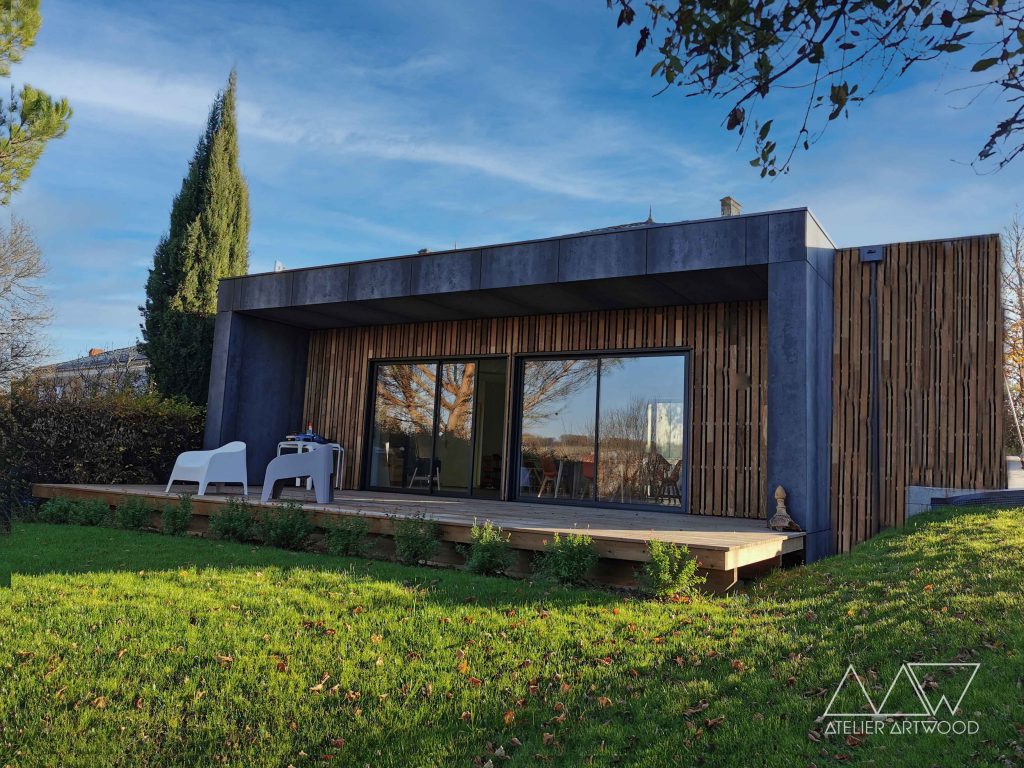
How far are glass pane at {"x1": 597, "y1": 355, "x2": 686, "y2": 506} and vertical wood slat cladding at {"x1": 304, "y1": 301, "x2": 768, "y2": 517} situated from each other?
20 cm

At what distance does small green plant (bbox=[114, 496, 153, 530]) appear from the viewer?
24.0 ft

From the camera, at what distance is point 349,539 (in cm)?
609

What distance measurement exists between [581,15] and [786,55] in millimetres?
4020

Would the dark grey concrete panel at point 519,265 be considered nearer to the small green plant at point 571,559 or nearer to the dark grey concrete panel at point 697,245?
the dark grey concrete panel at point 697,245

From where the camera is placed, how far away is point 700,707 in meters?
2.90

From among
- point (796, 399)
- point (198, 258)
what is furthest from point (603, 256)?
point (198, 258)

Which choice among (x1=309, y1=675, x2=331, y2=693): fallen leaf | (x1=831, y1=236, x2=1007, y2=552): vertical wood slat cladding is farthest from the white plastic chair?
(x1=831, y1=236, x2=1007, y2=552): vertical wood slat cladding

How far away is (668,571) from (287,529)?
3.44 m

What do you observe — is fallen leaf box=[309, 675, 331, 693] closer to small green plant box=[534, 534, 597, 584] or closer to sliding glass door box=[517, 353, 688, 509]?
small green plant box=[534, 534, 597, 584]

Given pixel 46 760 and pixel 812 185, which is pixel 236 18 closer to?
pixel 812 185

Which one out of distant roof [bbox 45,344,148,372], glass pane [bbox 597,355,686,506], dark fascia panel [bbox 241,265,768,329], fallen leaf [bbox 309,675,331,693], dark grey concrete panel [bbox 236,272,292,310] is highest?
distant roof [bbox 45,344,148,372]

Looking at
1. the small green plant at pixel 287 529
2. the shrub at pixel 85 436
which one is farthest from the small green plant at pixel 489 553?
the shrub at pixel 85 436

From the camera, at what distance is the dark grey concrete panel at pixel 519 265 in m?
7.56

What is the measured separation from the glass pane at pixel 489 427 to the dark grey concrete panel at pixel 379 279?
171 cm
